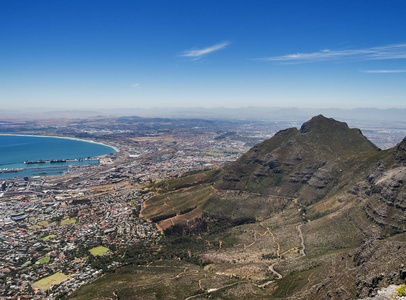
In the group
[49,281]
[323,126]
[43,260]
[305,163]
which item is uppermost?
[323,126]

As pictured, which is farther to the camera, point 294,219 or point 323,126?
point 323,126

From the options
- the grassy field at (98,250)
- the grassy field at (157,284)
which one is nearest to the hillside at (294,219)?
the grassy field at (157,284)

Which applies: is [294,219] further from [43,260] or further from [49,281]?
[43,260]

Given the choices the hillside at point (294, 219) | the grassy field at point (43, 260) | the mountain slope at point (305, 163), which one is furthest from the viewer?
the mountain slope at point (305, 163)

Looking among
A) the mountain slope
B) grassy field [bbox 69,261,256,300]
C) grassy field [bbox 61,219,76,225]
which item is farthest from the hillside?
grassy field [bbox 61,219,76,225]

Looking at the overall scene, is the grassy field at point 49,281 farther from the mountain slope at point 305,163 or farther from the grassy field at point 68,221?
the mountain slope at point 305,163

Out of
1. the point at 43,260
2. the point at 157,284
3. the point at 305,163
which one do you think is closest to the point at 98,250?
the point at 43,260

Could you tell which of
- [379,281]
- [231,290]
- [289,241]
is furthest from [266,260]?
[379,281]
